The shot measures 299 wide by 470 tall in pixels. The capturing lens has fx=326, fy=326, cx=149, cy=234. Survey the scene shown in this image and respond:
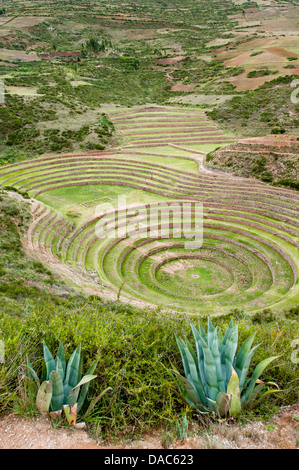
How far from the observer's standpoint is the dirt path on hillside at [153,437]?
4.30 meters

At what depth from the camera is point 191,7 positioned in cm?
13012

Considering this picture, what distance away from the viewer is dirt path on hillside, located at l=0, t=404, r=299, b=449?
430cm

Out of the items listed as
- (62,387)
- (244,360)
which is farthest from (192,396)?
(62,387)

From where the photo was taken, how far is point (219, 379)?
16.9 ft

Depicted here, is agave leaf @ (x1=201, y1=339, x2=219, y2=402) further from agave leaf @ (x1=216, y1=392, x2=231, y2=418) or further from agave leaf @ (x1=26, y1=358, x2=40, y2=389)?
agave leaf @ (x1=26, y1=358, x2=40, y2=389)

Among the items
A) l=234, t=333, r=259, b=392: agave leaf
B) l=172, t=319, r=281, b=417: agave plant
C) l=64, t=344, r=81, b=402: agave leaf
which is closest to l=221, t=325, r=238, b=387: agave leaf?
l=172, t=319, r=281, b=417: agave plant

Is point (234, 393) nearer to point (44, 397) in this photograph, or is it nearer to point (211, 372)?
point (211, 372)

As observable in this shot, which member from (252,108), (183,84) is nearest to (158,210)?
(252,108)

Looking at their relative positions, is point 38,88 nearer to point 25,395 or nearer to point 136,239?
point 136,239

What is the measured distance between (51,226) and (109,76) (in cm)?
5592

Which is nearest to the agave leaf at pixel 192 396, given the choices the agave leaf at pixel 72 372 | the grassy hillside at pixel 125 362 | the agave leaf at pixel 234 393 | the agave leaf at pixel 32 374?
the grassy hillside at pixel 125 362

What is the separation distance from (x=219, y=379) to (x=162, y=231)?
1891 centimetres

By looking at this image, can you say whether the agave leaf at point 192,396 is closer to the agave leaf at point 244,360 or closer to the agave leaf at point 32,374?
the agave leaf at point 244,360

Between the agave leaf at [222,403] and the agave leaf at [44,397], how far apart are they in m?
2.42
